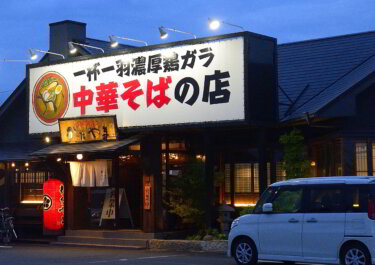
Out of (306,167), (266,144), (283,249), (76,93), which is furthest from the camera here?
(76,93)

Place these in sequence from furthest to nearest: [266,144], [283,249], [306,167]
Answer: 1. [266,144]
2. [306,167]
3. [283,249]

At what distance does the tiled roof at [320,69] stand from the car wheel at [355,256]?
5.60m

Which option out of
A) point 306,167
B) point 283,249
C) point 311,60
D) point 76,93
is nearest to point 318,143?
point 306,167

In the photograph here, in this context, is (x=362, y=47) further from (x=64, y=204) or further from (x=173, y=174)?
(x=64, y=204)

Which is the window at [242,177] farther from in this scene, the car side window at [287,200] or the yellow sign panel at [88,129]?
the car side window at [287,200]

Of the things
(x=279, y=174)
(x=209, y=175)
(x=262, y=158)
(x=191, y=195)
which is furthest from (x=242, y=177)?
(x=262, y=158)

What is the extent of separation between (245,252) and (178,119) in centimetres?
616

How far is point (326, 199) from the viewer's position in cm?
1445

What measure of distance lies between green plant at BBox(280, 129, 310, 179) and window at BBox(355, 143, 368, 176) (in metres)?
1.32

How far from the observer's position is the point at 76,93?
23.1 m

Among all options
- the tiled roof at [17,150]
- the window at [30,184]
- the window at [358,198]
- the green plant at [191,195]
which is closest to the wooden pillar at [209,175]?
the green plant at [191,195]

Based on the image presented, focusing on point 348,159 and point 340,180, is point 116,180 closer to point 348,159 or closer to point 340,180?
point 348,159

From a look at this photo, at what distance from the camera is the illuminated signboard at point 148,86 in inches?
781

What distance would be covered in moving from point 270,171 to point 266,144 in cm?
83
